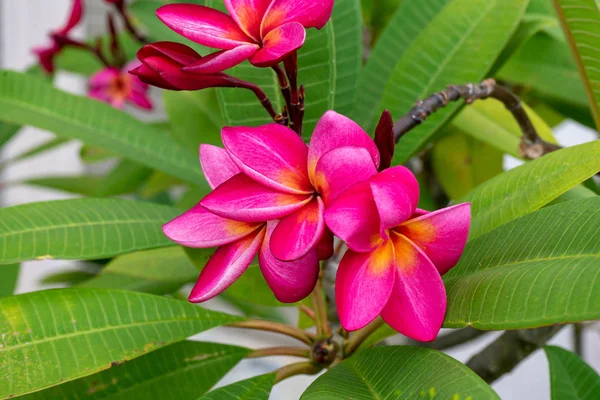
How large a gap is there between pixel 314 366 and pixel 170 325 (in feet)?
0.52

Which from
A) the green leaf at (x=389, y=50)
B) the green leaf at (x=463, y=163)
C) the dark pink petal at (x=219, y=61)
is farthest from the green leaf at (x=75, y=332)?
the green leaf at (x=463, y=163)

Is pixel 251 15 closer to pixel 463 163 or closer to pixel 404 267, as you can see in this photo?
pixel 404 267

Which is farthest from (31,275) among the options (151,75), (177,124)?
(151,75)

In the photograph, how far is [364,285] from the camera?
0.35 meters

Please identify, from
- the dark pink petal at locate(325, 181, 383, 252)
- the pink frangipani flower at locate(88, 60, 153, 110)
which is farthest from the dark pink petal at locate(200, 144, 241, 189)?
the pink frangipani flower at locate(88, 60, 153, 110)

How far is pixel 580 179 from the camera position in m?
0.41

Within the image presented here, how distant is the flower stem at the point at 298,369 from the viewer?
1.84 ft

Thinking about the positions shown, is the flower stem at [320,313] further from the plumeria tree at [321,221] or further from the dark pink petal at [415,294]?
the dark pink petal at [415,294]

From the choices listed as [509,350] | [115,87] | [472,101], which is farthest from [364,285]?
[115,87]

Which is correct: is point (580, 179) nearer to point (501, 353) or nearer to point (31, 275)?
point (501, 353)

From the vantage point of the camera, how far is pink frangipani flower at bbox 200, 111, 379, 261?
0.34 m

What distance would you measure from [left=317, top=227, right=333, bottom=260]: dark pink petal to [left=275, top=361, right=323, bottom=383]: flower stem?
0.22 metres

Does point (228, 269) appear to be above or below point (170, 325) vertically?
above

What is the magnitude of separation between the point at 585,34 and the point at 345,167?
29 cm
